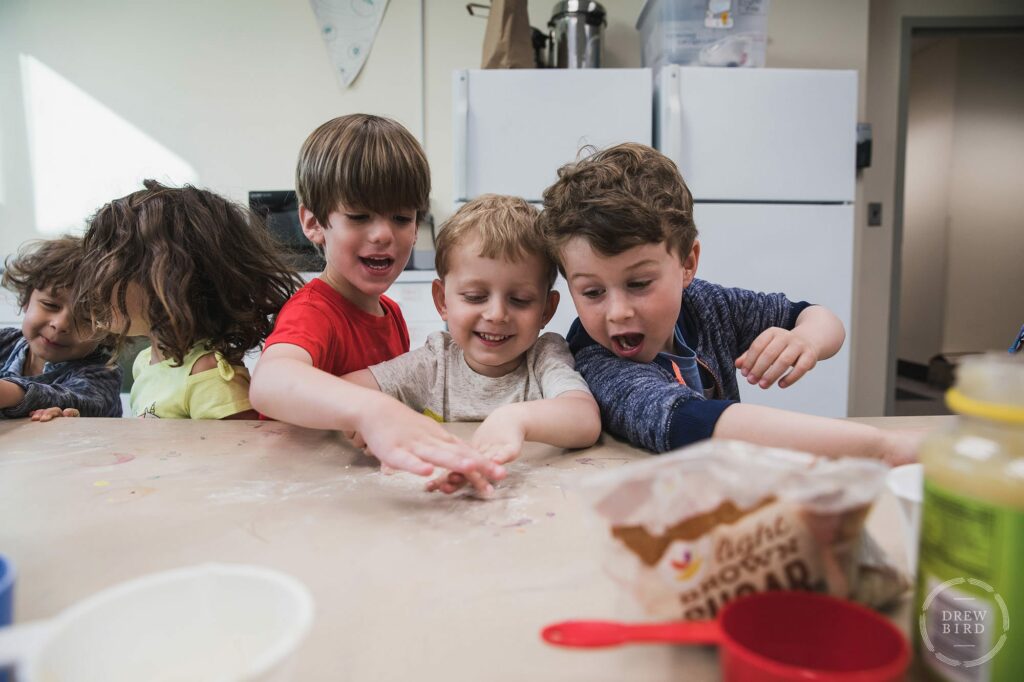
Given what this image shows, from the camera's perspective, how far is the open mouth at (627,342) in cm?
93

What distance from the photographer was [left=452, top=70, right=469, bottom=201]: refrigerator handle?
227cm

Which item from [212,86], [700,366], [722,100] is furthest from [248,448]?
[212,86]

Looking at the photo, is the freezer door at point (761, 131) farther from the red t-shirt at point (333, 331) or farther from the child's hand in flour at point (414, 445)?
the child's hand in flour at point (414, 445)

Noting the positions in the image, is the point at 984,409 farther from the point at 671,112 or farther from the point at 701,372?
the point at 671,112

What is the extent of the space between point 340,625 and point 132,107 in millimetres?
3412

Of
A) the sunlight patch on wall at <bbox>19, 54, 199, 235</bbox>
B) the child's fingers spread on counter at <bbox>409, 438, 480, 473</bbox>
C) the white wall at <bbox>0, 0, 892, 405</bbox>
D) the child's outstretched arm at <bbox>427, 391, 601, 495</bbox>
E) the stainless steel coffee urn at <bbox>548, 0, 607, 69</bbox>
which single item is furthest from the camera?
the sunlight patch on wall at <bbox>19, 54, 199, 235</bbox>

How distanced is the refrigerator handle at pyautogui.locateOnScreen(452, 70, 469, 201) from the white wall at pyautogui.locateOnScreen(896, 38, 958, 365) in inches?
169

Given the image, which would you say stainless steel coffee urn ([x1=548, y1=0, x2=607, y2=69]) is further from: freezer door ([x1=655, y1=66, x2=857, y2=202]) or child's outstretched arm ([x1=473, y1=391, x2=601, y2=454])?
child's outstretched arm ([x1=473, y1=391, x2=601, y2=454])

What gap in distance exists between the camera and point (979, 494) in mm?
281

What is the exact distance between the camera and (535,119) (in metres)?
2.31

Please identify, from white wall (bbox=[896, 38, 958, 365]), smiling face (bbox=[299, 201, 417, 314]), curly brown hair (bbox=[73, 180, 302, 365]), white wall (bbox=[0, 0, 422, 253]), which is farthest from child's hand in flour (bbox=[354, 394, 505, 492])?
white wall (bbox=[896, 38, 958, 365])

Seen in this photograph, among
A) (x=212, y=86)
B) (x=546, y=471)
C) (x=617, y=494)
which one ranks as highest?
(x=212, y=86)

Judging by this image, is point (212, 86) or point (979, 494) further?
point (212, 86)

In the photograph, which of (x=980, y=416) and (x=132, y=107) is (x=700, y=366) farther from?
(x=132, y=107)
